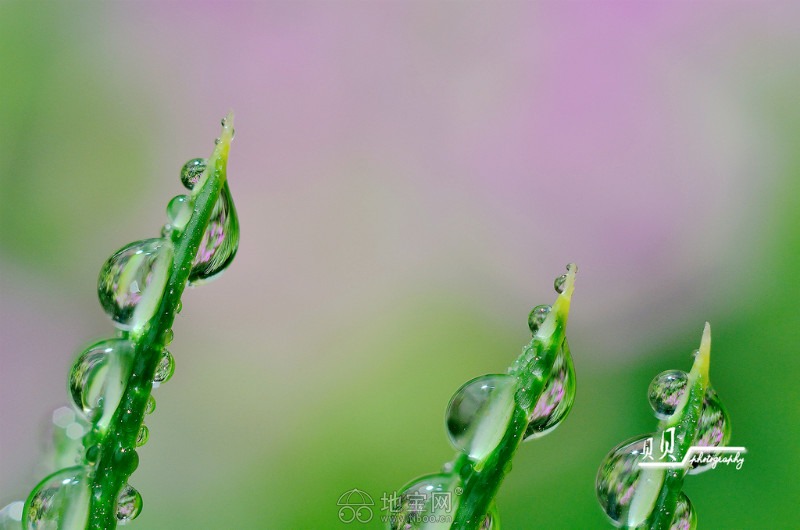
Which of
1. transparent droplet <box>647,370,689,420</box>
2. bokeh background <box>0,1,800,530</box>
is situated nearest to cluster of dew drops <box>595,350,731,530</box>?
transparent droplet <box>647,370,689,420</box>

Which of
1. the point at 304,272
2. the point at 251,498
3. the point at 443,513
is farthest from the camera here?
the point at 304,272

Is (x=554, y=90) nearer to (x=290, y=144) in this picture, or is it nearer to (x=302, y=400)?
(x=290, y=144)

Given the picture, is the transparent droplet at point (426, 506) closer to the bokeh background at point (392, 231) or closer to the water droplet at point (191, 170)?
the water droplet at point (191, 170)

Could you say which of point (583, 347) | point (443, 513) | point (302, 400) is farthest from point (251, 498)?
point (443, 513)

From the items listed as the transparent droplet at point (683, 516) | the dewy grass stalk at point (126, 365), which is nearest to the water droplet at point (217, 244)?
the dewy grass stalk at point (126, 365)

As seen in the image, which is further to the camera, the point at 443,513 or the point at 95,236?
the point at 95,236

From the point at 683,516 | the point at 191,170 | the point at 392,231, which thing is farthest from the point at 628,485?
the point at 392,231

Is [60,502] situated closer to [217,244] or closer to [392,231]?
[217,244]

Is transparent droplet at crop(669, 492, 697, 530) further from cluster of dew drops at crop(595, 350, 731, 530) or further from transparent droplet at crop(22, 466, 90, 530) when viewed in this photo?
transparent droplet at crop(22, 466, 90, 530)
